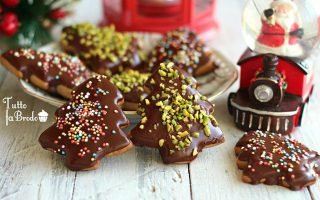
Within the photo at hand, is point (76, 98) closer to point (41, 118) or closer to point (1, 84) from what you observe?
point (41, 118)

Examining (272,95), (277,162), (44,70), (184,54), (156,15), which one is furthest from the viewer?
(156,15)

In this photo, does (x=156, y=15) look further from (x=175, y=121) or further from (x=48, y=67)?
(x=175, y=121)

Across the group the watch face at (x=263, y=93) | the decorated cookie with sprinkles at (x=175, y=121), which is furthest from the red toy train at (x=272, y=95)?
the decorated cookie with sprinkles at (x=175, y=121)

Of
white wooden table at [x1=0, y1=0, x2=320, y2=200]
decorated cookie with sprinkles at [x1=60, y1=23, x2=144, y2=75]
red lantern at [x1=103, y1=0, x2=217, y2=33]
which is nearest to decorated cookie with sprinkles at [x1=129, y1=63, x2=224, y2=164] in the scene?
white wooden table at [x1=0, y1=0, x2=320, y2=200]

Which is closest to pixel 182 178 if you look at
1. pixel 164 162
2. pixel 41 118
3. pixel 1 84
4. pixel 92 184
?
pixel 164 162

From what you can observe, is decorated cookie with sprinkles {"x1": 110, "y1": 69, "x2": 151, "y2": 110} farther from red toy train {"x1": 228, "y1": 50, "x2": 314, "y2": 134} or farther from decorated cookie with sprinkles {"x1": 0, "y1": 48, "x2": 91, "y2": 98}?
red toy train {"x1": 228, "y1": 50, "x2": 314, "y2": 134}

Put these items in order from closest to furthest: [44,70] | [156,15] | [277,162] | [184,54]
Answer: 1. [277,162]
2. [44,70]
3. [184,54]
4. [156,15]

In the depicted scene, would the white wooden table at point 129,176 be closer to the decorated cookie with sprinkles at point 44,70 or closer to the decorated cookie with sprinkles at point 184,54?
the decorated cookie with sprinkles at point 44,70

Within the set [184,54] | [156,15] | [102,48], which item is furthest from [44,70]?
[156,15]
